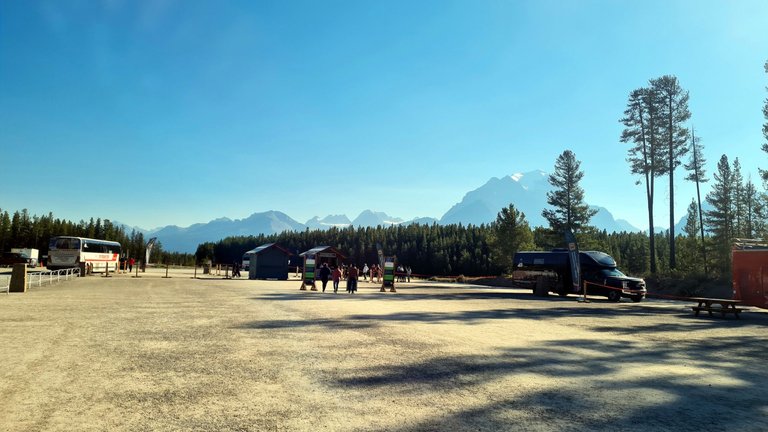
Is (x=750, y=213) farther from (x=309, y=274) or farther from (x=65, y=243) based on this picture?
(x=65, y=243)

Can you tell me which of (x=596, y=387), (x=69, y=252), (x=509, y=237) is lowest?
(x=596, y=387)

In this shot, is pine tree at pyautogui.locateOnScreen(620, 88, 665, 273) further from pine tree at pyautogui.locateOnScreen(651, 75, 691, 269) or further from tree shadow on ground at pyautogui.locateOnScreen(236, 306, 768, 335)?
tree shadow on ground at pyautogui.locateOnScreen(236, 306, 768, 335)

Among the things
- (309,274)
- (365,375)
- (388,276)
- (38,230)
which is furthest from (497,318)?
(38,230)

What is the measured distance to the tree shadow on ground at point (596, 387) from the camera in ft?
16.2

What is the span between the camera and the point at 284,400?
5504mm

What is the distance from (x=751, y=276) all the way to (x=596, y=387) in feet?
58.4

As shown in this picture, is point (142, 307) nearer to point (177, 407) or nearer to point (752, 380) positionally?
point (177, 407)

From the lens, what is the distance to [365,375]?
677cm

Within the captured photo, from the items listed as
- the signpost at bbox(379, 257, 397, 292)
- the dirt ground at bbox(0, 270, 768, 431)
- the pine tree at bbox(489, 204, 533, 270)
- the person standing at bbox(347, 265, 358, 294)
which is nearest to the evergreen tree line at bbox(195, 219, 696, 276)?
the pine tree at bbox(489, 204, 533, 270)

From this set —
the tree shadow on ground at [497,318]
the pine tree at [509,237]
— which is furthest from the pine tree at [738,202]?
the tree shadow on ground at [497,318]

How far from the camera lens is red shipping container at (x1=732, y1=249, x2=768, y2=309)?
18.6m

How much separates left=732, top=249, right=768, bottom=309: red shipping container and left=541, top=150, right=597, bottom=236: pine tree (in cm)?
3724

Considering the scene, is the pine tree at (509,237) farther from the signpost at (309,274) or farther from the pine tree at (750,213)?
the signpost at (309,274)

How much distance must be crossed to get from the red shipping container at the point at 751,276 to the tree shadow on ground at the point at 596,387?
11598 millimetres
